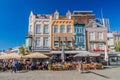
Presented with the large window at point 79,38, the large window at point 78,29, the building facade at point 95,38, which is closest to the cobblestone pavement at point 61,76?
the large window at point 79,38

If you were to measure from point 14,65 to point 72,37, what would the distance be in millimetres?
20482

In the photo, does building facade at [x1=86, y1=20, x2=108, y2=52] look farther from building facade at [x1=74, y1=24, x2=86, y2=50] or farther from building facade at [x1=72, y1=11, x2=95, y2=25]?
building facade at [x1=72, y1=11, x2=95, y2=25]

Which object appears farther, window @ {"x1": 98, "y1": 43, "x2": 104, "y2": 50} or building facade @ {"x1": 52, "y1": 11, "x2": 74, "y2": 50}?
window @ {"x1": 98, "y1": 43, "x2": 104, "y2": 50}

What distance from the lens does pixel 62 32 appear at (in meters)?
40.9

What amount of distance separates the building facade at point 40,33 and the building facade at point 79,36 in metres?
5.65

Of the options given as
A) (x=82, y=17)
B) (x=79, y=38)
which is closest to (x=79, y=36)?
(x=79, y=38)

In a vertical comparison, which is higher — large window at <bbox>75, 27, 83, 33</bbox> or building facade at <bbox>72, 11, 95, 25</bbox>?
building facade at <bbox>72, 11, 95, 25</bbox>

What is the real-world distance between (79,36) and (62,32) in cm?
371

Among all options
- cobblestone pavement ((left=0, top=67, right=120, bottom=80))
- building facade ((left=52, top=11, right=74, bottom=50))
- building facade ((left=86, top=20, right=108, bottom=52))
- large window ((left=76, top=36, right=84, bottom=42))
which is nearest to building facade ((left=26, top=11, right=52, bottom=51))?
building facade ((left=52, top=11, right=74, bottom=50))

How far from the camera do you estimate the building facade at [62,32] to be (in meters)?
40.2

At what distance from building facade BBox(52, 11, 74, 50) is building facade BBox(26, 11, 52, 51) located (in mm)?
1060

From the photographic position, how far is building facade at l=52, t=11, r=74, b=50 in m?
40.2

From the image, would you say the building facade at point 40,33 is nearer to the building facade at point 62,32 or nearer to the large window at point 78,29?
the building facade at point 62,32

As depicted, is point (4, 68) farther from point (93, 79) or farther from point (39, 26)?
point (39, 26)
